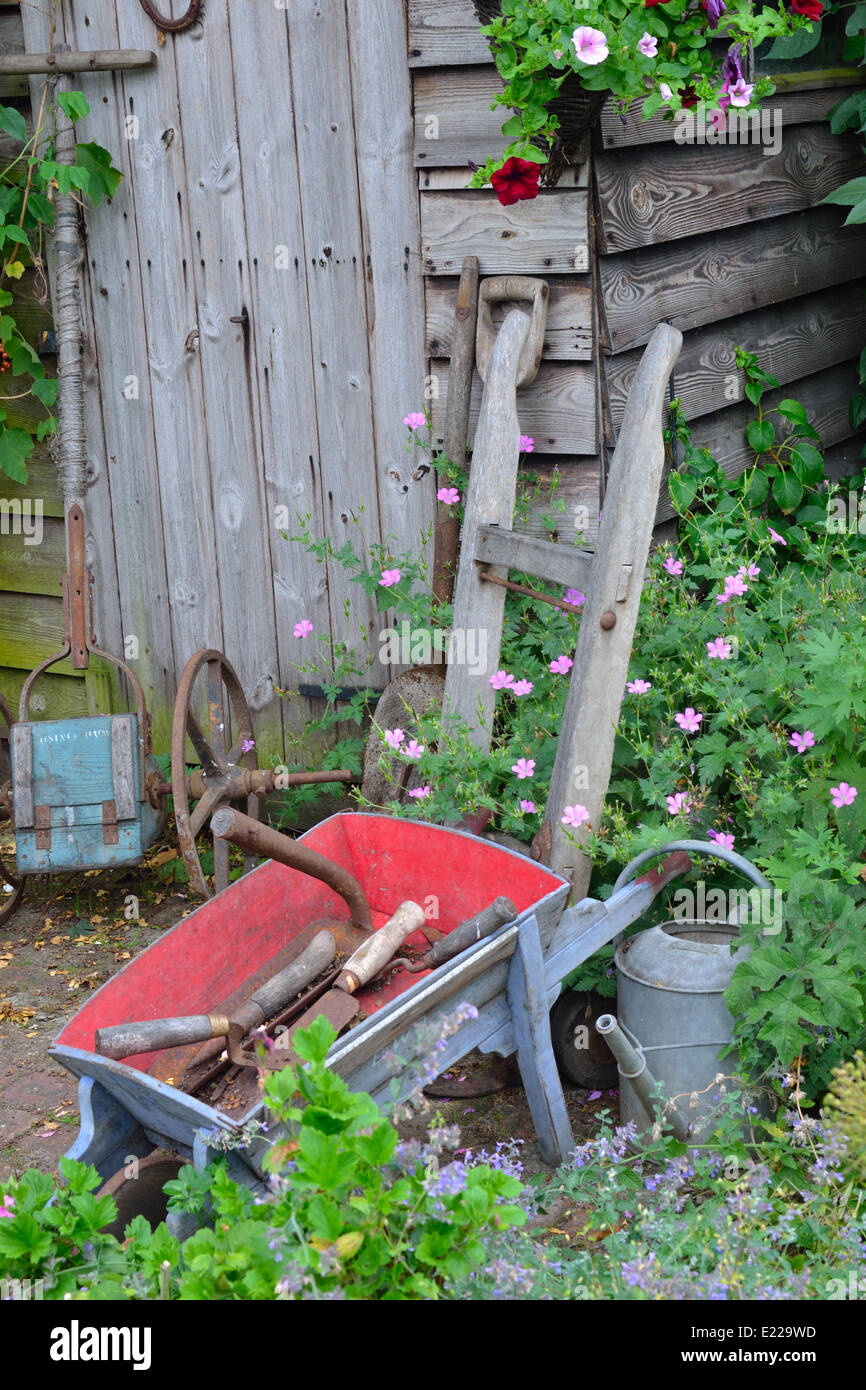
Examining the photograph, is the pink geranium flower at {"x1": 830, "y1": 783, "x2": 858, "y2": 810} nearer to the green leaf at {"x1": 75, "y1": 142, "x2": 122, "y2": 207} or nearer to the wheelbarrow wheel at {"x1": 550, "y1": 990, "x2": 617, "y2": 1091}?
the wheelbarrow wheel at {"x1": 550, "y1": 990, "x2": 617, "y2": 1091}

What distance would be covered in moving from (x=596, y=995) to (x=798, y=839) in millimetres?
651

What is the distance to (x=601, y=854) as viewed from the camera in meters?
2.99

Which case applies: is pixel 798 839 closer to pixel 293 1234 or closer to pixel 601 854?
pixel 601 854

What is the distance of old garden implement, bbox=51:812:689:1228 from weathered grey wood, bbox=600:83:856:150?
5.92ft

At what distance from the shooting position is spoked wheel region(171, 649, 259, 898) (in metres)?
3.21

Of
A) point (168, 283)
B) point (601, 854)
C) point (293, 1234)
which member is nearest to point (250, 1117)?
point (293, 1234)

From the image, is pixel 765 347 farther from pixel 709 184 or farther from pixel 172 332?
pixel 172 332

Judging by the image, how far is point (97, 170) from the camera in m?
3.92

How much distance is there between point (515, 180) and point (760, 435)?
1.55m

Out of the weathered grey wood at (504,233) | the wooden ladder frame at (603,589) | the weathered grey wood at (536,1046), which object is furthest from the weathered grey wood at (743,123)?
the weathered grey wood at (536,1046)

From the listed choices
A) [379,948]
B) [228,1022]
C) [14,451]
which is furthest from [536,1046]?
[14,451]

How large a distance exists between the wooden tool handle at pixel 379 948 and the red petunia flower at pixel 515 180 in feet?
5.42

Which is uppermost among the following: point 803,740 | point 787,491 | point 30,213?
point 30,213

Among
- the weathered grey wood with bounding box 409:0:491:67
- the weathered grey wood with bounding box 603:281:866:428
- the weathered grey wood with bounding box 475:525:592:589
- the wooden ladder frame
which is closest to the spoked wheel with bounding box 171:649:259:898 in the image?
the wooden ladder frame
